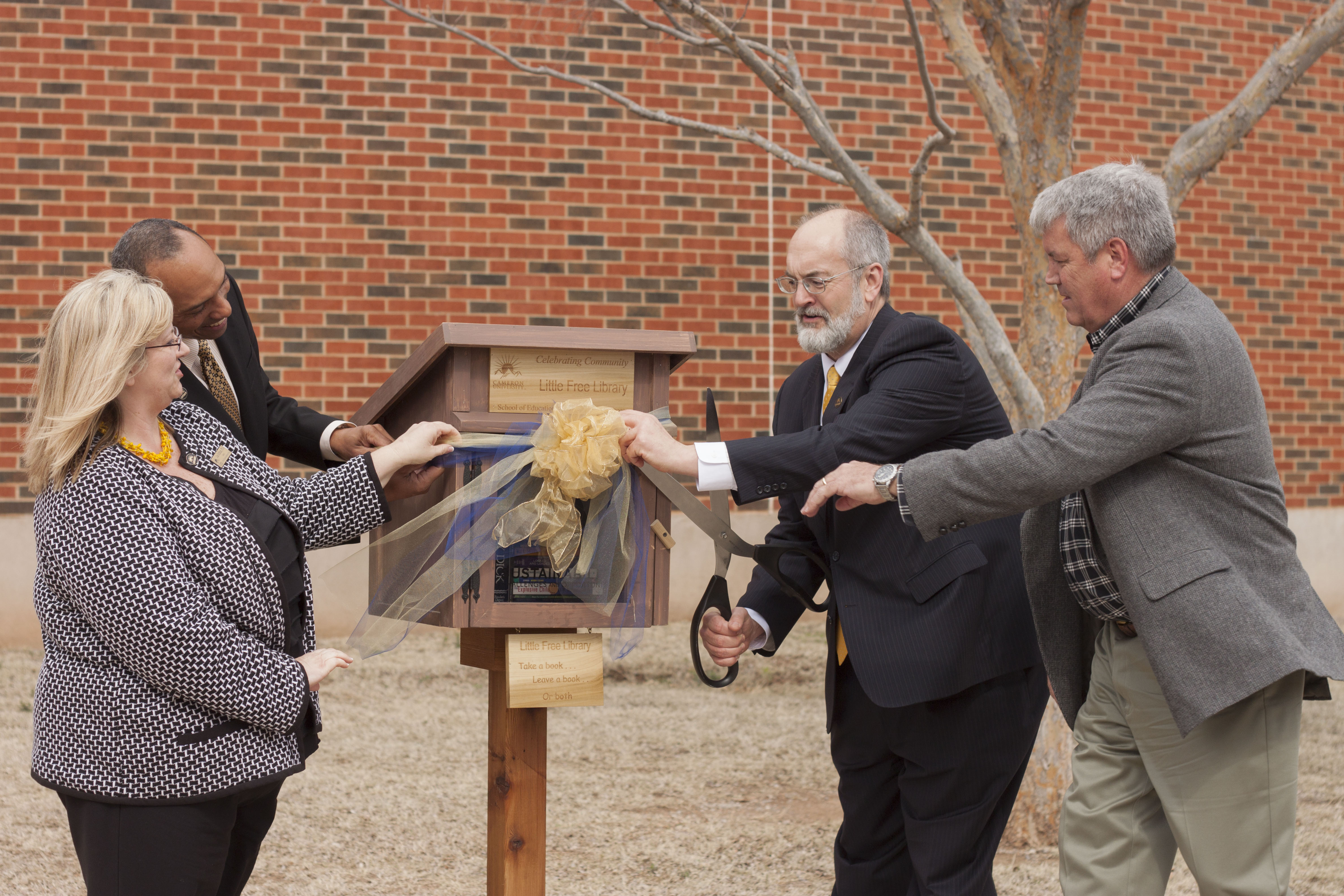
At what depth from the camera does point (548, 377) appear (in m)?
2.66

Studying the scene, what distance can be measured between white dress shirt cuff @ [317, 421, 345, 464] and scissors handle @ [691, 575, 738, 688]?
93cm

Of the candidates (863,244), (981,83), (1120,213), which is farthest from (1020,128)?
(1120,213)

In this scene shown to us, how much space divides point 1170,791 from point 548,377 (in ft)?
4.83

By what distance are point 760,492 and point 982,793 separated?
0.85m

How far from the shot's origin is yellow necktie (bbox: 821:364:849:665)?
3039 millimetres

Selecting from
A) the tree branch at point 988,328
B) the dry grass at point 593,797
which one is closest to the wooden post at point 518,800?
the dry grass at point 593,797

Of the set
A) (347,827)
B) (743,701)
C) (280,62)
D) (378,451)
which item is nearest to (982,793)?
(378,451)

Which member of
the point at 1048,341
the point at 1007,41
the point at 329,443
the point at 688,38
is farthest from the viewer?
the point at 1048,341

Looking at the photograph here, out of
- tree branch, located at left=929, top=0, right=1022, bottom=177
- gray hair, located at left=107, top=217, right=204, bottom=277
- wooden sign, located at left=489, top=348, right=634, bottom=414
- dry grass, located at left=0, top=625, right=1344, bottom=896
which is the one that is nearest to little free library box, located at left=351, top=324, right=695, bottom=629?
wooden sign, located at left=489, top=348, right=634, bottom=414

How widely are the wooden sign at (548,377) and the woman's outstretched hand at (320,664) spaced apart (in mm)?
574

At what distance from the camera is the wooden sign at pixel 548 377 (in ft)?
8.67

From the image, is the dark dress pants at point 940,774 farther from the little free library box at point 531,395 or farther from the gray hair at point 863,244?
the gray hair at point 863,244

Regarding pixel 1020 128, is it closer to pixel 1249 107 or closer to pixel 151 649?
pixel 1249 107

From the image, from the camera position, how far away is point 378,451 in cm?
268
